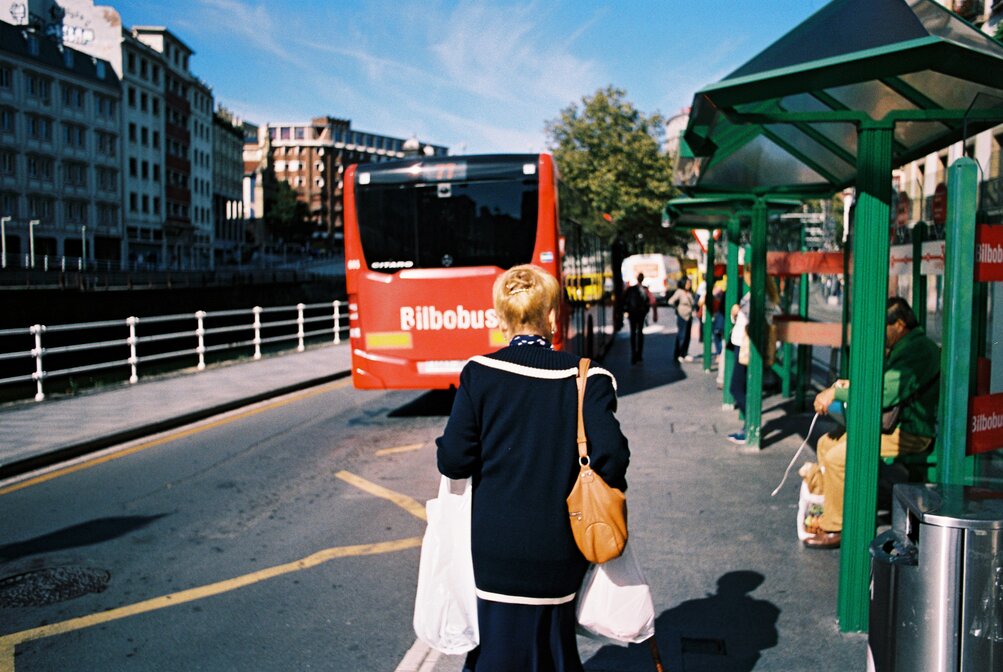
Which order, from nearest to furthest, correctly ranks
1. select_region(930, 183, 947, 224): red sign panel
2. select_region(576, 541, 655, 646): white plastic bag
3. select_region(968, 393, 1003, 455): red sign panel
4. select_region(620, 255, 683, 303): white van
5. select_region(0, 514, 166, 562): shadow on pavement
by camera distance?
select_region(576, 541, 655, 646): white plastic bag
select_region(968, 393, 1003, 455): red sign panel
select_region(0, 514, 166, 562): shadow on pavement
select_region(930, 183, 947, 224): red sign panel
select_region(620, 255, 683, 303): white van

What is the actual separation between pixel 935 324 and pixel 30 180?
69635mm

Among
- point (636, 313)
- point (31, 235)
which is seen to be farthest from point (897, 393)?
point (31, 235)

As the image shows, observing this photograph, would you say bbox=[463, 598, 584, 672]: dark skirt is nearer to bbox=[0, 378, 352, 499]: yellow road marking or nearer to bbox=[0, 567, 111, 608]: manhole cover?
bbox=[0, 567, 111, 608]: manhole cover

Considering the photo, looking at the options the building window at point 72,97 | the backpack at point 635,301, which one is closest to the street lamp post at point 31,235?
the building window at point 72,97

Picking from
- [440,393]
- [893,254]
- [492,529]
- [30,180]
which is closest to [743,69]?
[492,529]

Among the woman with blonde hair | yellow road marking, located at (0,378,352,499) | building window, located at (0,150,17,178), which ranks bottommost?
yellow road marking, located at (0,378,352,499)

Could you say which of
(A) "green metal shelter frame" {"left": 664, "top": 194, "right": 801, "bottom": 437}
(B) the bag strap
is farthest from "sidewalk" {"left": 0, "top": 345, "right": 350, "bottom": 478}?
(B) the bag strap

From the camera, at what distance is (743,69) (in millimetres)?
4645

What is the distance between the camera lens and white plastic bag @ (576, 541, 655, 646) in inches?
124

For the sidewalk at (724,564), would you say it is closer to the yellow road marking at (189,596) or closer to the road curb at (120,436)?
the yellow road marking at (189,596)

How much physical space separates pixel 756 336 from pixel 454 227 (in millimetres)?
4087

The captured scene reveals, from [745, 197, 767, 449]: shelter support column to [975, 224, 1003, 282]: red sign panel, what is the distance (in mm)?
5447

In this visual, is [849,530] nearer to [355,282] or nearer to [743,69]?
[743,69]

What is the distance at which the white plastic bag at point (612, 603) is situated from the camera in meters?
3.16
